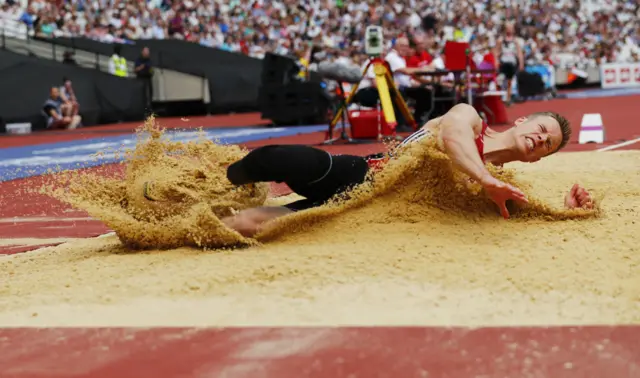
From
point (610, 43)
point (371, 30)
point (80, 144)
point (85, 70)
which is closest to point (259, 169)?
point (371, 30)

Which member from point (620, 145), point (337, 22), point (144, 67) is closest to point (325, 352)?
point (620, 145)

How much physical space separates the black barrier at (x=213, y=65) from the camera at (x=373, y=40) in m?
12.1

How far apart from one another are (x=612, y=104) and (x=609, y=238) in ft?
59.9

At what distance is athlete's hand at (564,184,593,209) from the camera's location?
15.7ft

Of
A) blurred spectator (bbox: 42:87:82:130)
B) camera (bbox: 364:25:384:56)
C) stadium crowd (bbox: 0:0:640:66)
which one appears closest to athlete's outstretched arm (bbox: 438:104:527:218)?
camera (bbox: 364:25:384:56)

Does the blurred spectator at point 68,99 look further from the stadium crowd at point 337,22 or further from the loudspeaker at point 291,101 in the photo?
the loudspeaker at point 291,101

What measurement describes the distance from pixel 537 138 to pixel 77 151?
969 centimetres

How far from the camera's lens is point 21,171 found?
33.4 ft

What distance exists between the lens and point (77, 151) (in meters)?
13.1

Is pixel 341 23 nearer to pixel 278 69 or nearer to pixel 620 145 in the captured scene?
pixel 278 69

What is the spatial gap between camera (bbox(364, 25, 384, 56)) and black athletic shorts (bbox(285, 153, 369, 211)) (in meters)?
7.37

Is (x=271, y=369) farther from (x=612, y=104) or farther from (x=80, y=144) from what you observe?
(x=612, y=104)

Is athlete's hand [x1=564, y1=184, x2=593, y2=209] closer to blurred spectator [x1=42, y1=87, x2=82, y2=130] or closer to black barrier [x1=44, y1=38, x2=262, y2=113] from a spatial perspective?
blurred spectator [x1=42, y1=87, x2=82, y2=130]

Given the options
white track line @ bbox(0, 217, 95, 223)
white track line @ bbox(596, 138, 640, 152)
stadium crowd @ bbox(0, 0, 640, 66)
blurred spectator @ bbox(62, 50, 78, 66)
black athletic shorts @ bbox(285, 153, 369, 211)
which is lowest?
white track line @ bbox(0, 217, 95, 223)
